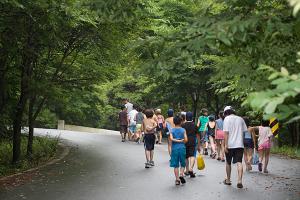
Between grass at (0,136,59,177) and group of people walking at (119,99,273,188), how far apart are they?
416cm

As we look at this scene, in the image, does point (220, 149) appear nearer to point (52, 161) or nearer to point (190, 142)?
point (190, 142)

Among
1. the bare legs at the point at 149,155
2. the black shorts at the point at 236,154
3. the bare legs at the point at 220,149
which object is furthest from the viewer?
the bare legs at the point at 220,149

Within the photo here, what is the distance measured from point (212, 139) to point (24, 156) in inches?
278

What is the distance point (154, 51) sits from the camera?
7.47 m

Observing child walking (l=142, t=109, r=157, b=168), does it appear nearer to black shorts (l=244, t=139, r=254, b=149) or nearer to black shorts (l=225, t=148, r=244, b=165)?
black shorts (l=244, t=139, r=254, b=149)

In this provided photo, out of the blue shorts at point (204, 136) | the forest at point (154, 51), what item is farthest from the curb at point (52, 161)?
the blue shorts at point (204, 136)

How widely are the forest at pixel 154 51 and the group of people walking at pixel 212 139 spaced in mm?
814

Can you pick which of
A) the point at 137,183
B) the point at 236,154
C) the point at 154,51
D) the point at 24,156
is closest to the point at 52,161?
the point at 24,156

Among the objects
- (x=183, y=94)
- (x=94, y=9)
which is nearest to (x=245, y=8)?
(x=94, y=9)

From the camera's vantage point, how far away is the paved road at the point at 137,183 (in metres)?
10.1

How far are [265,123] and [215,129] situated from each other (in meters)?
2.71

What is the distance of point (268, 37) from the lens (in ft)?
19.9

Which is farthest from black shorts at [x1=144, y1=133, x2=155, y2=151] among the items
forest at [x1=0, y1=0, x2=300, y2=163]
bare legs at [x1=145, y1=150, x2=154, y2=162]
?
forest at [x1=0, y1=0, x2=300, y2=163]

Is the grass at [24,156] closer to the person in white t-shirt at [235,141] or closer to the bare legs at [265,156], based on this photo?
the person in white t-shirt at [235,141]
